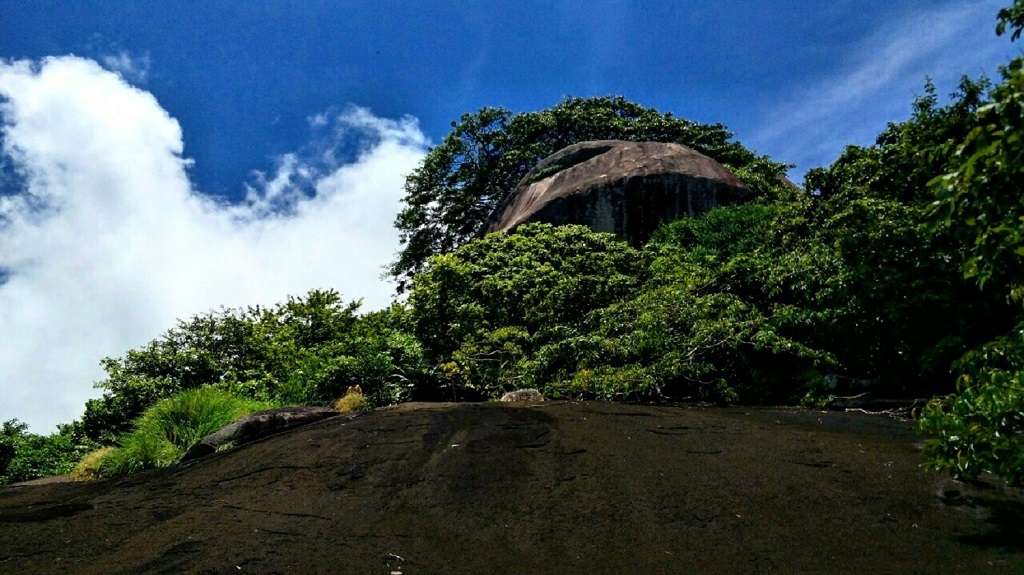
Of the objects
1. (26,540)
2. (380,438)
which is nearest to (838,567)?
(380,438)

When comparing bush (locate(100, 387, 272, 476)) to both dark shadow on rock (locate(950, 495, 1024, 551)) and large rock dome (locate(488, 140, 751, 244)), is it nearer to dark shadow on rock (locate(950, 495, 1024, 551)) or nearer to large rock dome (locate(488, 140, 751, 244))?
dark shadow on rock (locate(950, 495, 1024, 551))

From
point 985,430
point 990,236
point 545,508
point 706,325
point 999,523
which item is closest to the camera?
point 990,236

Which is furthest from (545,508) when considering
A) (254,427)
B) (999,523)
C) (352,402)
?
(352,402)

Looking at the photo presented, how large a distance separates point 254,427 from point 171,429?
2138mm

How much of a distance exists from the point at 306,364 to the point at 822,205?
41.5ft

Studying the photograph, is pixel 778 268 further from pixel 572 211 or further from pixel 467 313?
pixel 572 211

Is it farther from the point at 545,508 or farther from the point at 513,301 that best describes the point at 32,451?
the point at 545,508

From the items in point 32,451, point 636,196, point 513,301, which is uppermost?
point 636,196

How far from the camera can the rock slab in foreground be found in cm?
969

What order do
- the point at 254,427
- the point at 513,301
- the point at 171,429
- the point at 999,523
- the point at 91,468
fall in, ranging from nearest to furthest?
the point at 999,523, the point at 254,427, the point at 91,468, the point at 171,429, the point at 513,301

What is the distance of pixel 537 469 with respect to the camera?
6.15 metres

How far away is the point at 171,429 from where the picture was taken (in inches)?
434

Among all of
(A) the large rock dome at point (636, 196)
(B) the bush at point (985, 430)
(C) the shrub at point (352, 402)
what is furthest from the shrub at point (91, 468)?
(A) the large rock dome at point (636, 196)

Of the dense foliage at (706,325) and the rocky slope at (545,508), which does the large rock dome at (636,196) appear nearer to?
the dense foliage at (706,325)
